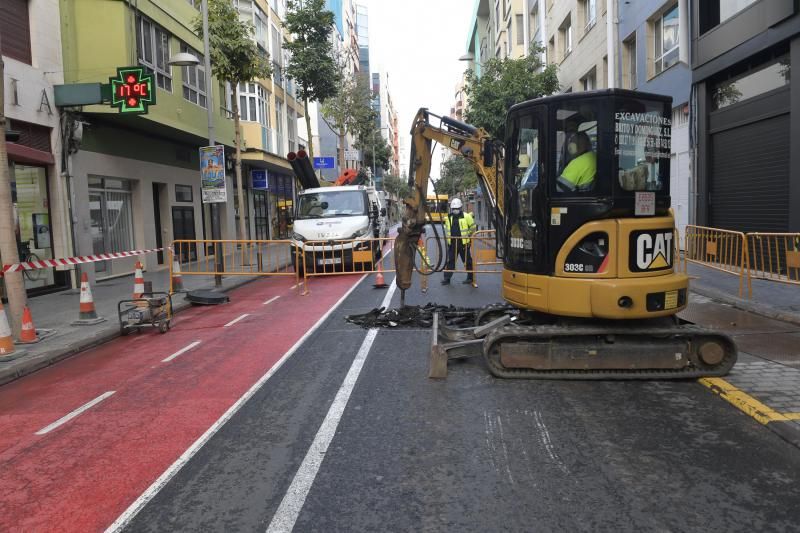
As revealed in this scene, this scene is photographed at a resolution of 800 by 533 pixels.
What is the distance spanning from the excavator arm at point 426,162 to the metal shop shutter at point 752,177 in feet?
27.4

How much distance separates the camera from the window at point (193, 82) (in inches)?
785

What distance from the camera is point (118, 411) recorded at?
18.5 ft

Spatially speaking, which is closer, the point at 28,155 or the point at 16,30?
the point at 28,155

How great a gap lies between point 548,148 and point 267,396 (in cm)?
364

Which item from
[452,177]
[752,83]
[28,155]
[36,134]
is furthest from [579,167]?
[452,177]

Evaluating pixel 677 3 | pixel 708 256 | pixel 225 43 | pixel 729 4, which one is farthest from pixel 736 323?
pixel 225 43

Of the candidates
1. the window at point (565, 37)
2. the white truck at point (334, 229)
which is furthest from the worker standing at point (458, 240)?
the window at point (565, 37)

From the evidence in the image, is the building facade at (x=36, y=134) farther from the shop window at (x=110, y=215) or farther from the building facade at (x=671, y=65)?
the building facade at (x=671, y=65)

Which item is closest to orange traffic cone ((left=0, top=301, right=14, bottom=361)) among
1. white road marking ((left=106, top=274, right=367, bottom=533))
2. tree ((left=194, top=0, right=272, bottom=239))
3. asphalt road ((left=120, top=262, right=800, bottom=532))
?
white road marking ((left=106, top=274, right=367, bottom=533))

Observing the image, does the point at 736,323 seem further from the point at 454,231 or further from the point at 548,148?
the point at 454,231

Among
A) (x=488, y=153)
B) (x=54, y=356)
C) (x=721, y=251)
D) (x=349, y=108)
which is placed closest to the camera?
(x=488, y=153)

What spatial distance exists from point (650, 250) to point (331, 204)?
40.3ft

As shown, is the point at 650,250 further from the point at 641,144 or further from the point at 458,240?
the point at 458,240

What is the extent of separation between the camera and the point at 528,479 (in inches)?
152
